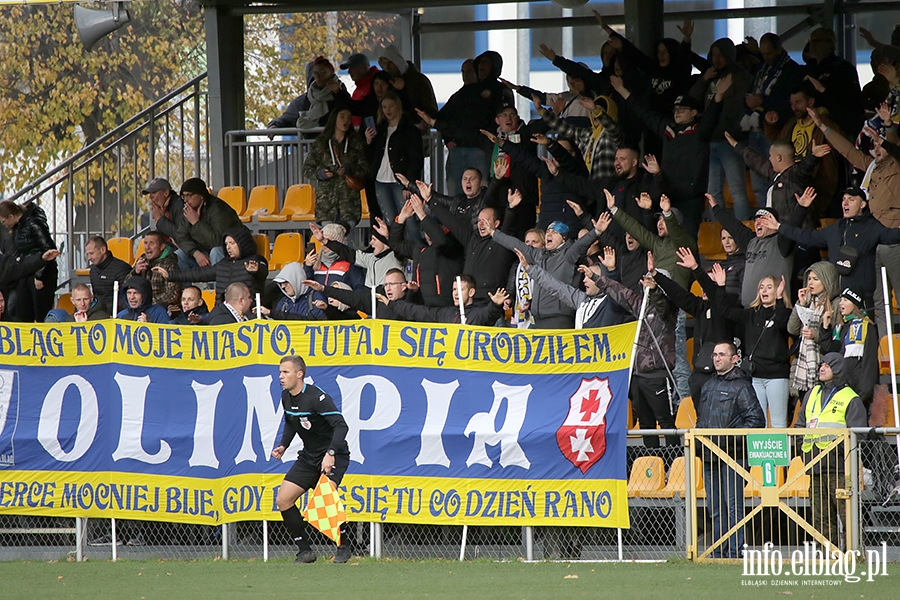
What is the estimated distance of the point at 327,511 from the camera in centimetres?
1170

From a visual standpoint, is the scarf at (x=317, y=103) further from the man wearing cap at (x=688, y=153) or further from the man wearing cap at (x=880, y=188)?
the man wearing cap at (x=880, y=188)

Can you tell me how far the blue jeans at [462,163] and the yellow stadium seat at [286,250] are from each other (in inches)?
86.2

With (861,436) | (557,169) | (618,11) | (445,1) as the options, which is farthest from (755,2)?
(861,436)

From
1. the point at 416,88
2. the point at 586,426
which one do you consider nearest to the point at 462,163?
the point at 416,88

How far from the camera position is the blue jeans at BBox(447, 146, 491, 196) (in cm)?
1734

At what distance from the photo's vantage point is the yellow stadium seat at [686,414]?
1315 cm

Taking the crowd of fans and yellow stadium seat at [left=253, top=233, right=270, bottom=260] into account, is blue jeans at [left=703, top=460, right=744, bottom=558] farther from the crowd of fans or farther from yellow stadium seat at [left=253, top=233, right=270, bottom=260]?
yellow stadium seat at [left=253, top=233, right=270, bottom=260]

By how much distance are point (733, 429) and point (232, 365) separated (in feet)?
15.5

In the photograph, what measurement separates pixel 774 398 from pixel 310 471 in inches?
176

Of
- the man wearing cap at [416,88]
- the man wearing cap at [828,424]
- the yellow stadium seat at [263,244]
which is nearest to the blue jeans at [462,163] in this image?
the man wearing cap at [416,88]

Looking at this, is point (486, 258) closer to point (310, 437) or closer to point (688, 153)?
point (688, 153)

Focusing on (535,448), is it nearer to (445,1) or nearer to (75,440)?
(75,440)

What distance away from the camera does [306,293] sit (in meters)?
16.0

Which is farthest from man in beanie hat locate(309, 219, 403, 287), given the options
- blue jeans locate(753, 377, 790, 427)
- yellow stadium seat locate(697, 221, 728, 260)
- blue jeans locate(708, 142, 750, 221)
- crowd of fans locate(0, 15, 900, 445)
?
blue jeans locate(753, 377, 790, 427)
